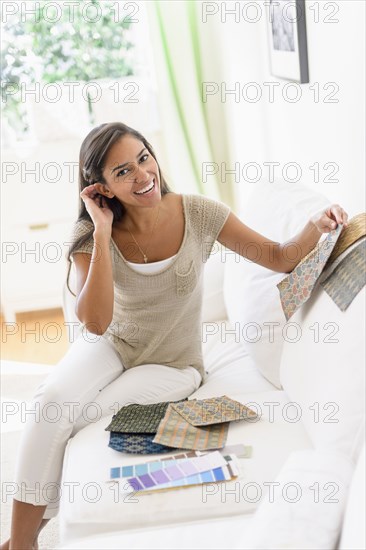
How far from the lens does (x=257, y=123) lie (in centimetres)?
333

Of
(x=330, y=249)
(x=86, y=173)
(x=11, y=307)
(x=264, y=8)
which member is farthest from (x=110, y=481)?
(x=11, y=307)

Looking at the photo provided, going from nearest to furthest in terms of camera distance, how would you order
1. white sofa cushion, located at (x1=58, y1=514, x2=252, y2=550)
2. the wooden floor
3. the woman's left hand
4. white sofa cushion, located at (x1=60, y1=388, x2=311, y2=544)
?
white sofa cushion, located at (x1=58, y1=514, x2=252, y2=550)
white sofa cushion, located at (x1=60, y1=388, x2=311, y2=544)
the woman's left hand
the wooden floor

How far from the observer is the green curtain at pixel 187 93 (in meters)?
3.83

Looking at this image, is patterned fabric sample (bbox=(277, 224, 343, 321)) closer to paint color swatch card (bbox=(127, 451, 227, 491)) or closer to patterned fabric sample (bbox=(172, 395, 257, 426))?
patterned fabric sample (bbox=(172, 395, 257, 426))

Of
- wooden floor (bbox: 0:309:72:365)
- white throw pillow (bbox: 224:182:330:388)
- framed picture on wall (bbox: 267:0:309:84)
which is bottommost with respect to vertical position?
wooden floor (bbox: 0:309:72:365)

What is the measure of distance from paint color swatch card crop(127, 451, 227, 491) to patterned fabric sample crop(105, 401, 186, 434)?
148 mm

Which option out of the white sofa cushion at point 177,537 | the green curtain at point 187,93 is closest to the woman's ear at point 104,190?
the white sofa cushion at point 177,537

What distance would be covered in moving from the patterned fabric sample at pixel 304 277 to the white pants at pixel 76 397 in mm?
369

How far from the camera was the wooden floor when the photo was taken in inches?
137

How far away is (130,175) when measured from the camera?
1992mm

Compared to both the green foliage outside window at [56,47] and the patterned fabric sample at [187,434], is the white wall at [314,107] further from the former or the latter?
the patterned fabric sample at [187,434]

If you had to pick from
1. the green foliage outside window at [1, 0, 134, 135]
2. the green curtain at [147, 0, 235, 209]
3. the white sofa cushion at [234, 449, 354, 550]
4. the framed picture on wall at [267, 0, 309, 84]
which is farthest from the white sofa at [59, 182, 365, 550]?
the green foliage outside window at [1, 0, 134, 135]

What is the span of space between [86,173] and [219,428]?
0.78m

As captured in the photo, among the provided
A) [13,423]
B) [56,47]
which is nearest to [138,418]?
[13,423]
